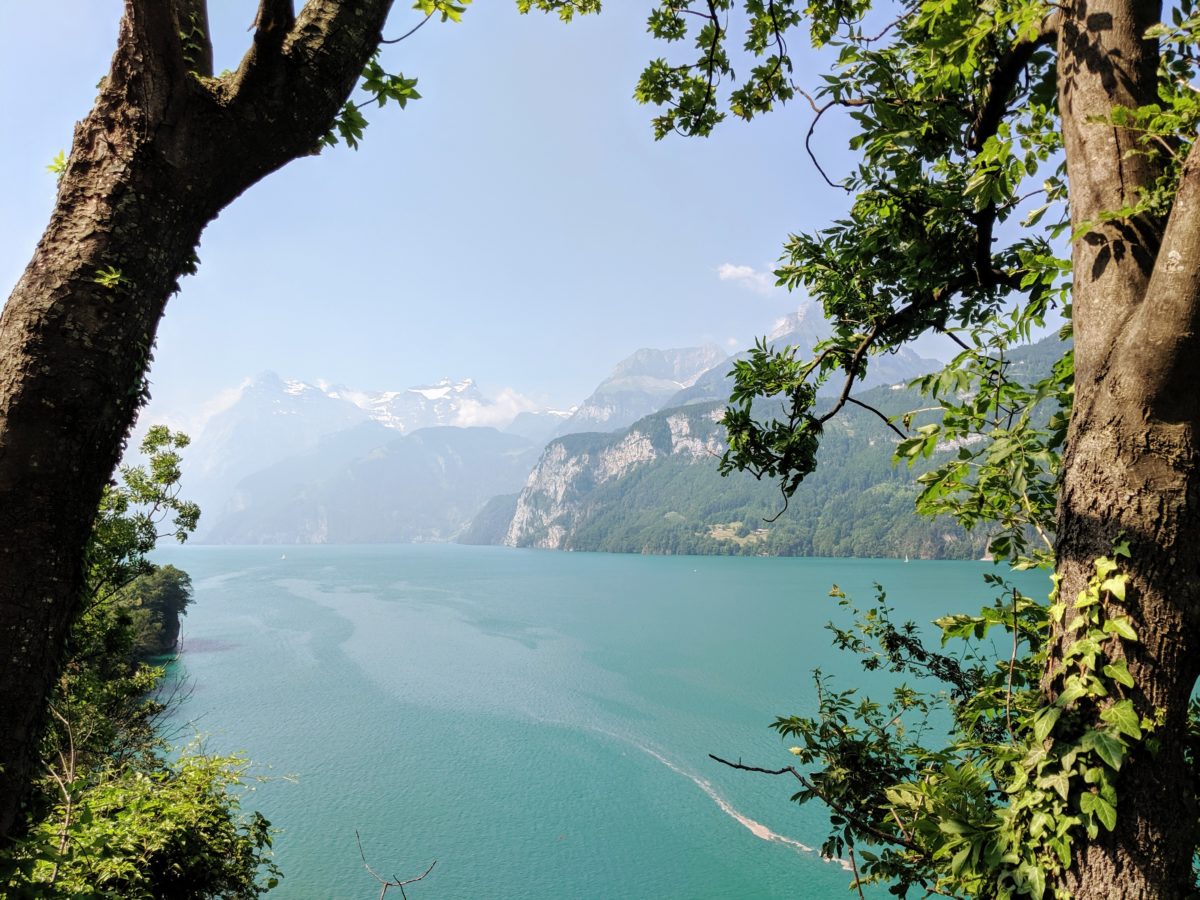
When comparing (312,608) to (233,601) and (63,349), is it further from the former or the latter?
(63,349)

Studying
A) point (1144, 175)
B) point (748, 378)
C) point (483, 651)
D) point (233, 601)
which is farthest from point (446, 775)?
point (233, 601)

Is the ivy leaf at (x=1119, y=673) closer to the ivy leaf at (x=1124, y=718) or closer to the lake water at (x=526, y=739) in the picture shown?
the ivy leaf at (x=1124, y=718)

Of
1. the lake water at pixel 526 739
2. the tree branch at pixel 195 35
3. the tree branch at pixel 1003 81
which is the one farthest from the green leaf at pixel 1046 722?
the lake water at pixel 526 739

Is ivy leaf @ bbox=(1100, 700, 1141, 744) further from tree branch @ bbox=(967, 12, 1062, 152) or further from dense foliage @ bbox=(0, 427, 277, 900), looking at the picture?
dense foliage @ bbox=(0, 427, 277, 900)

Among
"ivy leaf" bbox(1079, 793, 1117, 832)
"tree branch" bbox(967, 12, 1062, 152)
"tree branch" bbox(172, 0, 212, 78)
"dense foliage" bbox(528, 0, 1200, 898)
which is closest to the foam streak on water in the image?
"dense foliage" bbox(528, 0, 1200, 898)

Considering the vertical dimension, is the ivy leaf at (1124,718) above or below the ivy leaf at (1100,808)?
above

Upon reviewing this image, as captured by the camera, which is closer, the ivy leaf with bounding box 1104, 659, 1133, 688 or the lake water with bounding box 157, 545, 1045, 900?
the ivy leaf with bounding box 1104, 659, 1133, 688

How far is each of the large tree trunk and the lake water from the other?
32.5 ft

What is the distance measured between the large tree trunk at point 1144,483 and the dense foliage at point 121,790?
8.17 ft

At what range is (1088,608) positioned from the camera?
1386 millimetres

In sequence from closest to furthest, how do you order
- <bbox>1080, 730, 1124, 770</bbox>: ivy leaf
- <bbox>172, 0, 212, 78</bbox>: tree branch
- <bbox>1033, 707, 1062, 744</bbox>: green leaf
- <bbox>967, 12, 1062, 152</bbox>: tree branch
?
<bbox>1080, 730, 1124, 770</bbox>: ivy leaf
<bbox>1033, 707, 1062, 744</bbox>: green leaf
<bbox>172, 0, 212, 78</bbox>: tree branch
<bbox>967, 12, 1062, 152</bbox>: tree branch

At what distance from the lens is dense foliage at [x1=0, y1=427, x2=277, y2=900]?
6.92ft

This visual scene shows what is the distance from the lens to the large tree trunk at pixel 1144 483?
1283mm

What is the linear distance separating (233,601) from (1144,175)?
8909 centimetres
